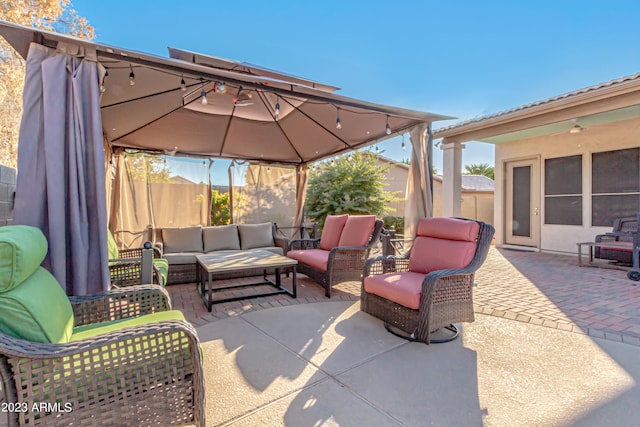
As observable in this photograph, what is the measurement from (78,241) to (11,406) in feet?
4.47

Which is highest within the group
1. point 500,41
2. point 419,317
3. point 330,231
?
point 500,41

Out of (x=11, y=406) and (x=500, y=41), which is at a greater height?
(x=500, y=41)

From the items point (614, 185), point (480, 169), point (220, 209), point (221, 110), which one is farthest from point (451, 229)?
point (480, 169)

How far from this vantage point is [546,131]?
7.20 meters

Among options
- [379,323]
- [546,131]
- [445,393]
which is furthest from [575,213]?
[445,393]

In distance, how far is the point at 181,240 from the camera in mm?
5336

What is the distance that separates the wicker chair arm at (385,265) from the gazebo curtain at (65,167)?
92.3 inches

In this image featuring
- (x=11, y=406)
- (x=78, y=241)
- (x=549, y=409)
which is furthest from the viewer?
(x=78, y=241)

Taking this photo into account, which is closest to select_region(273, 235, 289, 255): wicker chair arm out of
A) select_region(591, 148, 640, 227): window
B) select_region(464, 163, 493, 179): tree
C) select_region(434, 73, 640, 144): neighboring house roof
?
select_region(434, 73, 640, 144): neighboring house roof

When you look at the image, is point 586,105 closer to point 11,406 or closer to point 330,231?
point 330,231

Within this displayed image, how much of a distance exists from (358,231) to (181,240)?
3.01 metres

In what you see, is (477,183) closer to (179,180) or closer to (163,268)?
(179,180)

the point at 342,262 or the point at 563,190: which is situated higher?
the point at 563,190

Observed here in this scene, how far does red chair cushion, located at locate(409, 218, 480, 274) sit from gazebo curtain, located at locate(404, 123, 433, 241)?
1.05m
